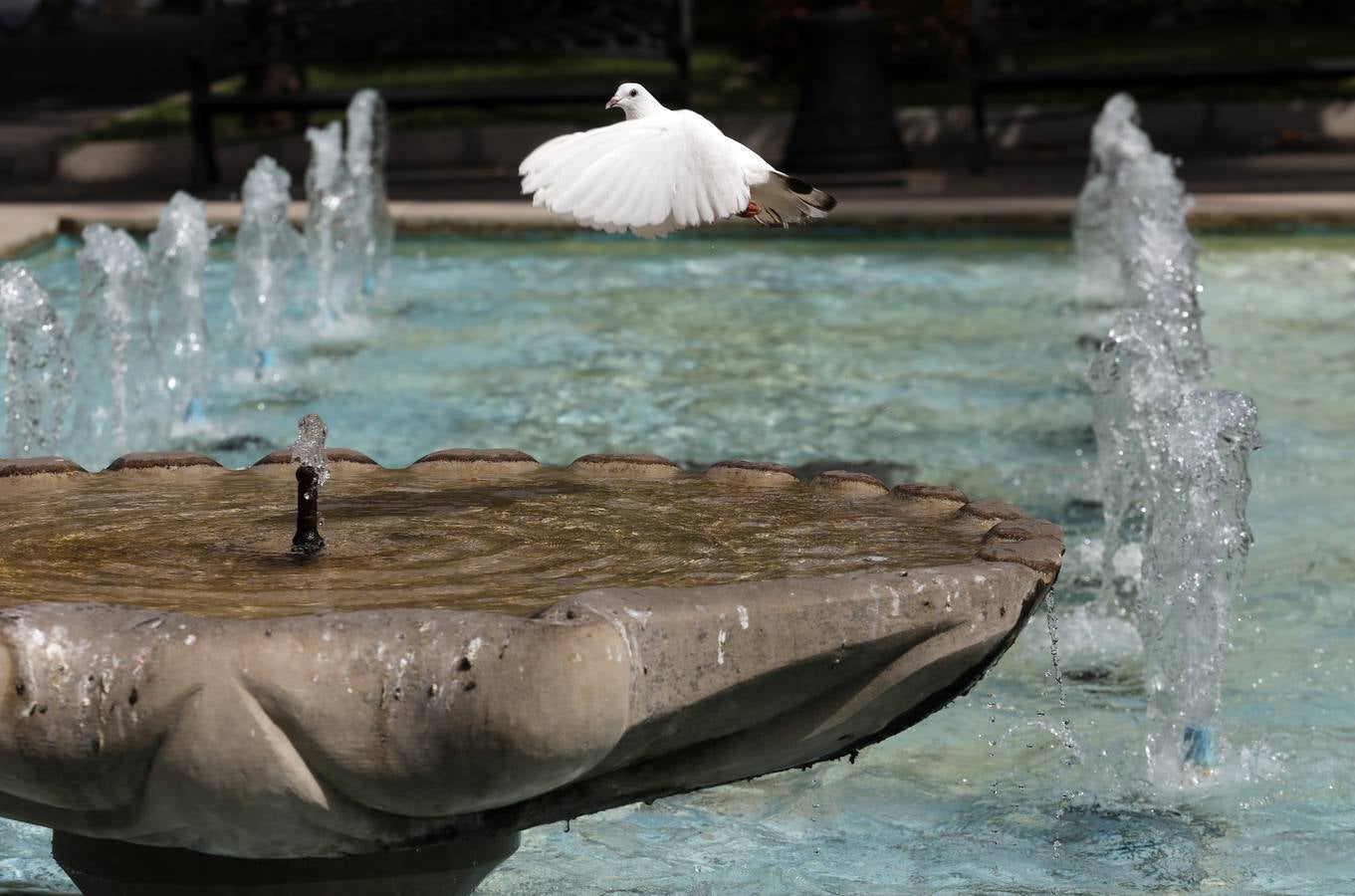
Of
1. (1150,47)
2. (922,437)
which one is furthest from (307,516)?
(1150,47)

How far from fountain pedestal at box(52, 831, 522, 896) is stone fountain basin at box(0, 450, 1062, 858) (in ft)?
0.59

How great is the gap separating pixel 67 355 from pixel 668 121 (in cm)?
342

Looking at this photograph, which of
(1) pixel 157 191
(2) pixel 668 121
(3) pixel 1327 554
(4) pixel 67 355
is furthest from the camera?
(1) pixel 157 191

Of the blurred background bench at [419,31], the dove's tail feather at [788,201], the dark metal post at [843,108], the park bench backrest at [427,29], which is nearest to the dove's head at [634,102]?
the dove's tail feather at [788,201]

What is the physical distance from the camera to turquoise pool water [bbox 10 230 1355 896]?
382 centimetres

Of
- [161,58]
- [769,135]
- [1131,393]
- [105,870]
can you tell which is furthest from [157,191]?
[161,58]

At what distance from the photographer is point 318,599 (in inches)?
111

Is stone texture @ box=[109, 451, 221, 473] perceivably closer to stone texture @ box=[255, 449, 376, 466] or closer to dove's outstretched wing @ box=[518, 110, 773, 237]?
stone texture @ box=[255, 449, 376, 466]

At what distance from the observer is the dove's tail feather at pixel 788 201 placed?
3.33 m

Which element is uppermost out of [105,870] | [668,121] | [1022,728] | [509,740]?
[668,121]

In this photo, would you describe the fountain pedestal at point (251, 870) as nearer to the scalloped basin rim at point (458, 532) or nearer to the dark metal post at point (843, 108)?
the scalloped basin rim at point (458, 532)

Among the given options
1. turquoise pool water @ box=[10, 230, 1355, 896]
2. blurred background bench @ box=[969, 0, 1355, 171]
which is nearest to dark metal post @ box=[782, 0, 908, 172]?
blurred background bench @ box=[969, 0, 1355, 171]

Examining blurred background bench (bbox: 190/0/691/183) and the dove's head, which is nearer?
the dove's head

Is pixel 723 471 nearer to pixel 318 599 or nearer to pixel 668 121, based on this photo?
pixel 668 121
